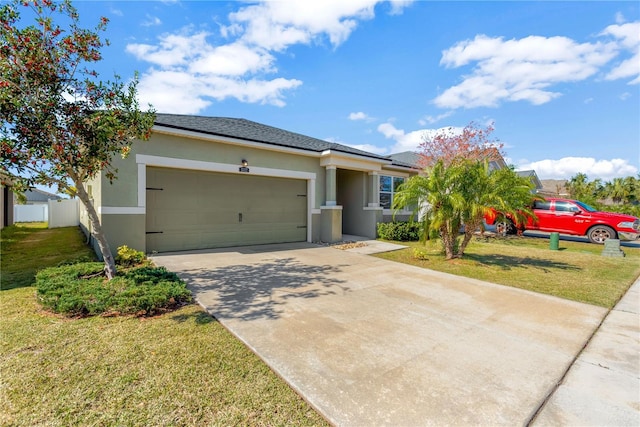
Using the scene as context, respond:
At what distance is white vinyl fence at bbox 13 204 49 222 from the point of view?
22156 millimetres

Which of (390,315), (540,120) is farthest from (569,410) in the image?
(540,120)

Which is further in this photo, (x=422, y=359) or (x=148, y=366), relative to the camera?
(x=422, y=359)

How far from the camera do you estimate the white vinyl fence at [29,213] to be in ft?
72.7

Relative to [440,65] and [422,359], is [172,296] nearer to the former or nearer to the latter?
[422,359]

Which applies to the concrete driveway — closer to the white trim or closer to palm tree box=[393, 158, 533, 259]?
palm tree box=[393, 158, 533, 259]

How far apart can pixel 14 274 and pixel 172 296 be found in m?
4.62

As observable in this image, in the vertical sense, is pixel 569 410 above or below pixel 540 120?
below

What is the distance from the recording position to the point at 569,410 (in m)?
2.21

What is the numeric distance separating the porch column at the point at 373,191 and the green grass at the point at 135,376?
1000 cm

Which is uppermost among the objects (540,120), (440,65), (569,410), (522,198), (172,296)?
(440,65)

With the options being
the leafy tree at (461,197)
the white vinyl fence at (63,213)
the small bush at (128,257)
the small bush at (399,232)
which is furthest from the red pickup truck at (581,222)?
the white vinyl fence at (63,213)

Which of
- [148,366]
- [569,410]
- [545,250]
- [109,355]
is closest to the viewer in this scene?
[569,410]

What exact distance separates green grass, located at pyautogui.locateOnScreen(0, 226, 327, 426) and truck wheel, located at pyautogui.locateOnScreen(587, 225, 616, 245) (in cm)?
1484

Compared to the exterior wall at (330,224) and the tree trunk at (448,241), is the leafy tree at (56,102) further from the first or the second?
the tree trunk at (448,241)
